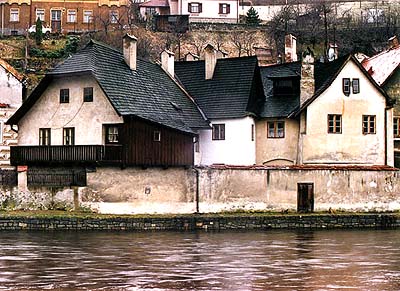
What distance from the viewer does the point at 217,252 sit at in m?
35.4

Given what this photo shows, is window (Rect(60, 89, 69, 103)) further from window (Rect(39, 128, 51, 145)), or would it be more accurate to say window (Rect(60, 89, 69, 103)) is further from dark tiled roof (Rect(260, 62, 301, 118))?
dark tiled roof (Rect(260, 62, 301, 118))

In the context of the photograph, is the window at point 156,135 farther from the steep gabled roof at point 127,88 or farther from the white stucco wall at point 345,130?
the white stucco wall at point 345,130

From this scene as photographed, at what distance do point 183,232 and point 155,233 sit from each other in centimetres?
150

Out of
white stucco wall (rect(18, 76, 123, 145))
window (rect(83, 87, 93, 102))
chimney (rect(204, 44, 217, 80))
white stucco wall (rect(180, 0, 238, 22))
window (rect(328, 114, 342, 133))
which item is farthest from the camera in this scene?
white stucco wall (rect(180, 0, 238, 22))

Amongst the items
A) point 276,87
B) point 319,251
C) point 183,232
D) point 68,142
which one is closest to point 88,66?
point 68,142

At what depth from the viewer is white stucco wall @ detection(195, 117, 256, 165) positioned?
56.1 m

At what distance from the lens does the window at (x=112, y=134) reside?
48.7 m

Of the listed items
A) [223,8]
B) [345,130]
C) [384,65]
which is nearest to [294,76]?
[345,130]

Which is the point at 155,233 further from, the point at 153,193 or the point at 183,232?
the point at 153,193

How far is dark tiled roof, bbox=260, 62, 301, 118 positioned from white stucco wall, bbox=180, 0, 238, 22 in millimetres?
48217

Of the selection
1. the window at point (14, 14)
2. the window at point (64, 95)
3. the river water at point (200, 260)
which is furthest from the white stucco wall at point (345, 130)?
the window at point (14, 14)

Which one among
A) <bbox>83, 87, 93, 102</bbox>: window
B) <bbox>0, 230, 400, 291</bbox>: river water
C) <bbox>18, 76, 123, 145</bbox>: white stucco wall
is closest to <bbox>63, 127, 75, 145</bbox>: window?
<bbox>18, 76, 123, 145</bbox>: white stucco wall

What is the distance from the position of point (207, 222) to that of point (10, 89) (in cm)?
1848

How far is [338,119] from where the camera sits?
5497cm
